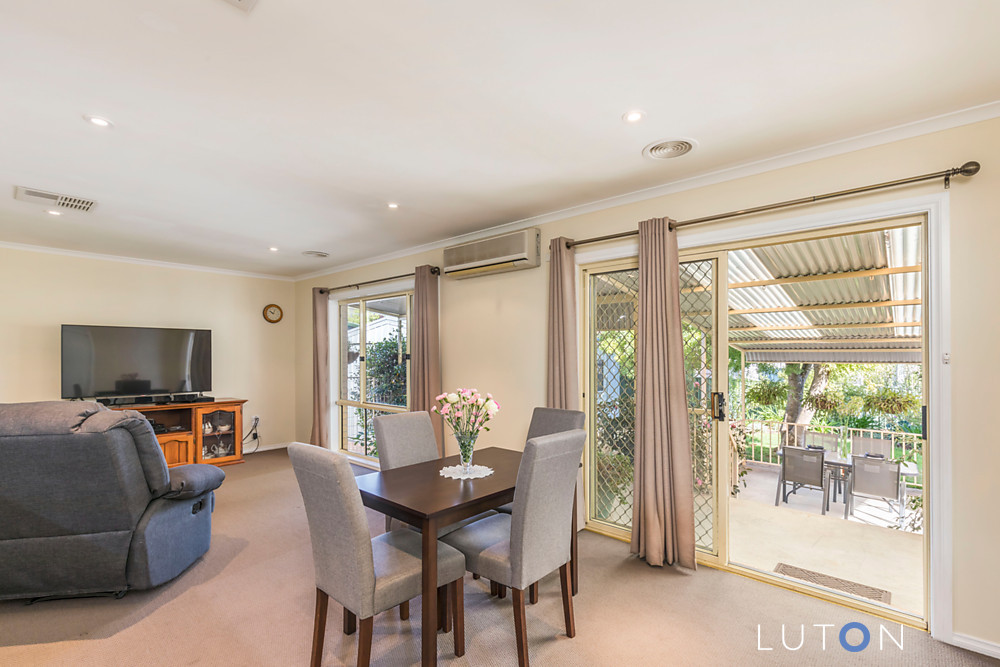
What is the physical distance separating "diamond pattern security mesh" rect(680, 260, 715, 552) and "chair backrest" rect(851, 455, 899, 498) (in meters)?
2.40

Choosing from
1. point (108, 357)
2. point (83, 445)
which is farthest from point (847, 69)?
point (108, 357)

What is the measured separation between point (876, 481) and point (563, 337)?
3.39m

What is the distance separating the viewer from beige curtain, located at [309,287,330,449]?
6.00 meters

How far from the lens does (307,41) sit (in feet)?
5.67

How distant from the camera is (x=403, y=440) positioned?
300 cm

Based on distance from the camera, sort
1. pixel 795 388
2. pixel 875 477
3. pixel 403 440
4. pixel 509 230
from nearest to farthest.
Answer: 1. pixel 403 440
2. pixel 509 230
3. pixel 875 477
4. pixel 795 388

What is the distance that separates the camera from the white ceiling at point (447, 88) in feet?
5.30

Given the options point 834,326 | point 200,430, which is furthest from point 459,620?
point 834,326

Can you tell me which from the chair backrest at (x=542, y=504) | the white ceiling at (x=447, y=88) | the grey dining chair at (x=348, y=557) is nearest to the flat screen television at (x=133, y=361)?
the white ceiling at (x=447, y=88)

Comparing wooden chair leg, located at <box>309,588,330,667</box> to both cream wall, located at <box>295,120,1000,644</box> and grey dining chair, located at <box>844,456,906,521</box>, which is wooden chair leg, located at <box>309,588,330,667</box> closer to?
cream wall, located at <box>295,120,1000,644</box>

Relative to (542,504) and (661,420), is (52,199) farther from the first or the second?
(661,420)

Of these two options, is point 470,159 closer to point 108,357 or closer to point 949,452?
point 949,452

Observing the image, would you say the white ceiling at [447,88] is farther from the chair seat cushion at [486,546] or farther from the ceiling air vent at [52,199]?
the chair seat cushion at [486,546]

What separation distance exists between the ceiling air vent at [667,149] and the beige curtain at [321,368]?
463cm
